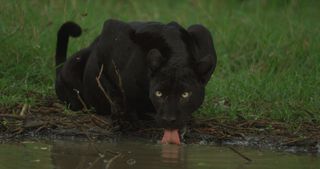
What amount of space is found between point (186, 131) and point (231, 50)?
347 centimetres

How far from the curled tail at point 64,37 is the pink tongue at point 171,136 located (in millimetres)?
1984

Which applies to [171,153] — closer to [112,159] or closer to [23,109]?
[112,159]

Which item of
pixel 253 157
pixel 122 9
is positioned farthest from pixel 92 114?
pixel 122 9

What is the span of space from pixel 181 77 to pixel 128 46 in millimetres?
771

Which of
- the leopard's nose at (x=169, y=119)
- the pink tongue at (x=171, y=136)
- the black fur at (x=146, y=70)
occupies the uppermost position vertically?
the black fur at (x=146, y=70)

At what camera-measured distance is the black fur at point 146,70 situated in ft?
24.7

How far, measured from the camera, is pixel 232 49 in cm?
1153

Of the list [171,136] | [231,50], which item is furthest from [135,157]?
[231,50]

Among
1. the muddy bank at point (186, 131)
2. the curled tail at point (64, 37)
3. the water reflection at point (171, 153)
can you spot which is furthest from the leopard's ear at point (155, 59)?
the curled tail at point (64, 37)

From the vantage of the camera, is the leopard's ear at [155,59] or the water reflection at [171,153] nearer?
the water reflection at [171,153]

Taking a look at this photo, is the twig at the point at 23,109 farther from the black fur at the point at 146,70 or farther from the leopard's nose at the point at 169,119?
the leopard's nose at the point at 169,119

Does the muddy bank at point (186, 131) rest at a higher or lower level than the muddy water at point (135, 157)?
higher

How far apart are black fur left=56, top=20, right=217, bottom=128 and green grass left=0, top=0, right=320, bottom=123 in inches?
24.8

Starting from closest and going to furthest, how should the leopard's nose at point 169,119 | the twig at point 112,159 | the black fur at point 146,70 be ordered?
1. the twig at point 112,159
2. the leopard's nose at point 169,119
3. the black fur at point 146,70
